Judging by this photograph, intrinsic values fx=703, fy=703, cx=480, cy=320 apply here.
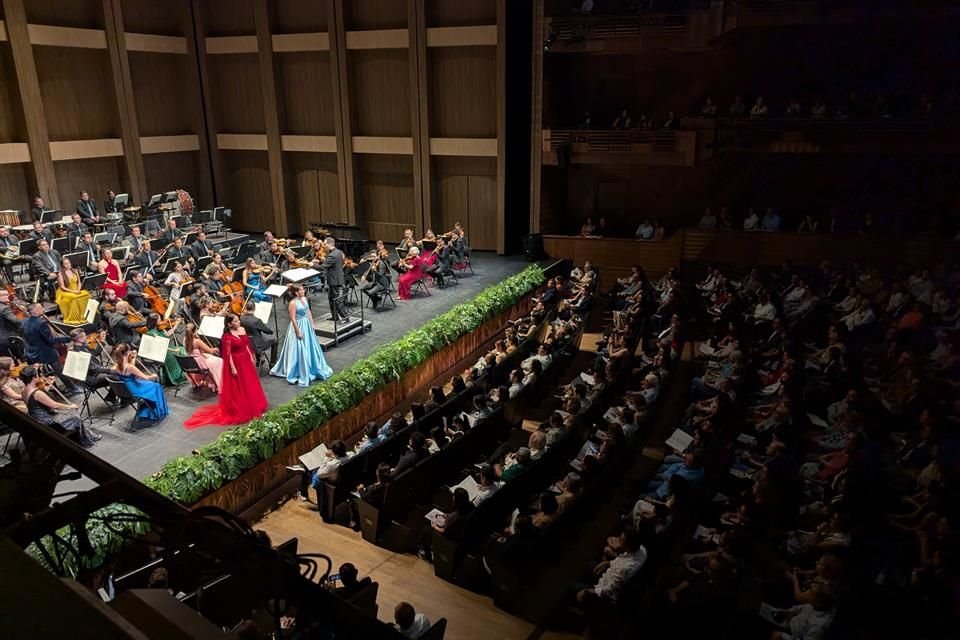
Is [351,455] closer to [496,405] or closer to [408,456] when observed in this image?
[408,456]

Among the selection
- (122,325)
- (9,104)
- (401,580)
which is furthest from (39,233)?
(401,580)

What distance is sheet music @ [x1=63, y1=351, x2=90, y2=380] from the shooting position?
30.6 ft

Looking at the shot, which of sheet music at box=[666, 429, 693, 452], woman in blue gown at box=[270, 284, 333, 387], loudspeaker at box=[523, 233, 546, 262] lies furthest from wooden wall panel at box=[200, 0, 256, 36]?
sheet music at box=[666, 429, 693, 452]

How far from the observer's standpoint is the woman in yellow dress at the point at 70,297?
41.7 feet

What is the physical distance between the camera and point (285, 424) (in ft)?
28.6

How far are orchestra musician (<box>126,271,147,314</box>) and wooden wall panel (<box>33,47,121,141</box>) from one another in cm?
1008

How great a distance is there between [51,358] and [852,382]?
38.1 feet

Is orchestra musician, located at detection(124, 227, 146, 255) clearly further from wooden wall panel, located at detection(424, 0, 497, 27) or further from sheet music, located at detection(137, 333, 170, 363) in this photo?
wooden wall panel, located at detection(424, 0, 497, 27)

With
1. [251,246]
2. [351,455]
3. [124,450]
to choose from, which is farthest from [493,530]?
[251,246]

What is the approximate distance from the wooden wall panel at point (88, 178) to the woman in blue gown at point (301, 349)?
503 inches

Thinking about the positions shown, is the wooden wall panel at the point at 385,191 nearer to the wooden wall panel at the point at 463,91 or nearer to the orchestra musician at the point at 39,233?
the wooden wall panel at the point at 463,91

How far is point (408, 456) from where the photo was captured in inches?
320

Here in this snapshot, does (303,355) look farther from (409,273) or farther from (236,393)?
(409,273)

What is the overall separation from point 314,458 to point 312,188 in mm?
16234
